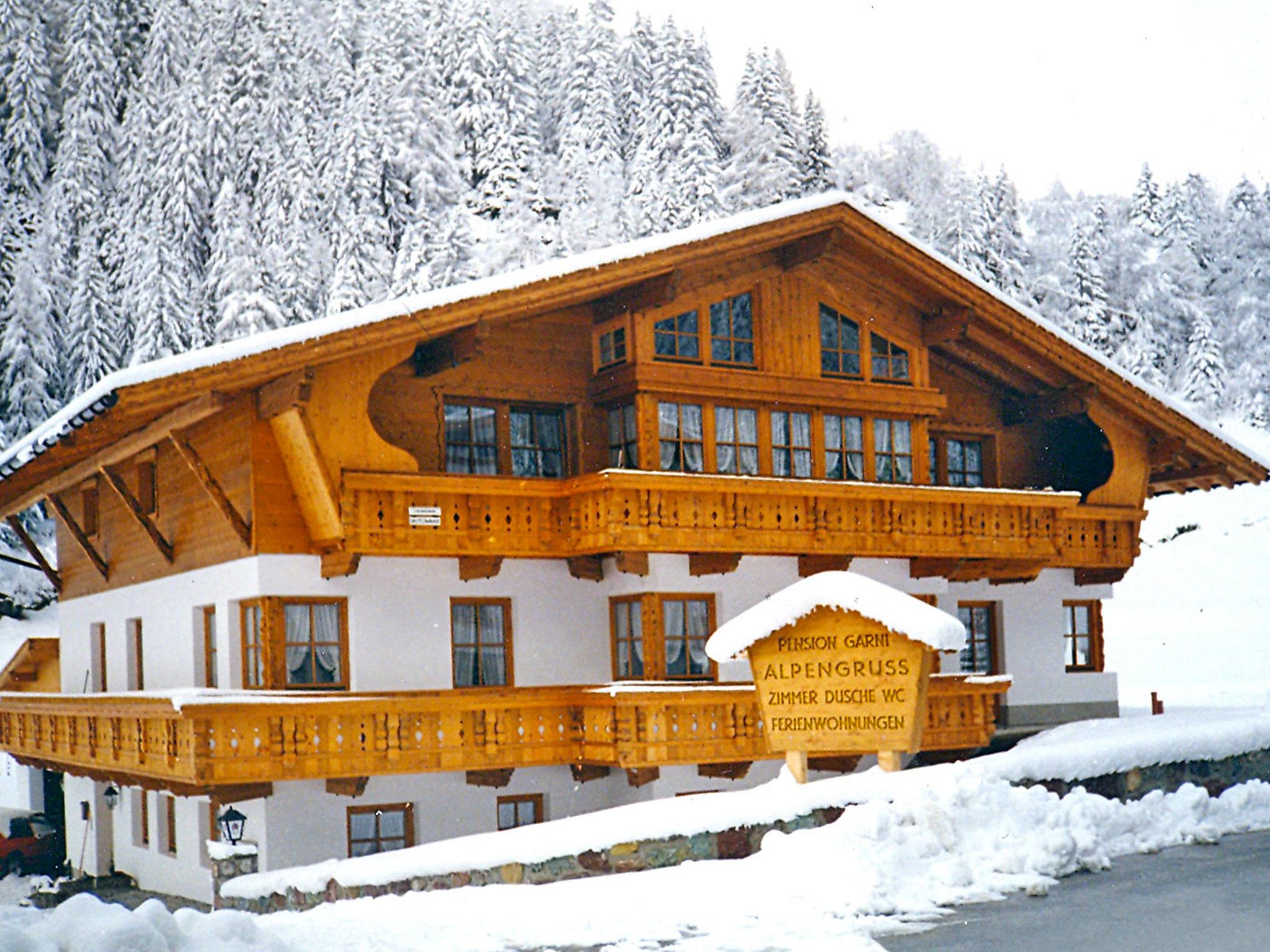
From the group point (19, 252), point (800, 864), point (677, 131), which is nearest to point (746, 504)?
point (800, 864)

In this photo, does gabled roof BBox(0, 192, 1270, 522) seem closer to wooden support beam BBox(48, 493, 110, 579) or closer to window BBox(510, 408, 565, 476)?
wooden support beam BBox(48, 493, 110, 579)

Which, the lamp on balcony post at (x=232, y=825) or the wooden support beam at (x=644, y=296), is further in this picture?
the wooden support beam at (x=644, y=296)

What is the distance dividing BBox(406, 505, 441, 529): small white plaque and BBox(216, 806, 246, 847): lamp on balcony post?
4.48m

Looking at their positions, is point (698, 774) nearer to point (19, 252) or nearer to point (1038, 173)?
point (19, 252)

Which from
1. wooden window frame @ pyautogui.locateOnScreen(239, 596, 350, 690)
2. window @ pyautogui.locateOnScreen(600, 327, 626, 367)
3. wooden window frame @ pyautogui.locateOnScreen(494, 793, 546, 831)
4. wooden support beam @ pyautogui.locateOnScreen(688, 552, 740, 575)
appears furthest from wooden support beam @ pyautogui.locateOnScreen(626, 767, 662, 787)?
window @ pyautogui.locateOnScreen(600, 327, 626, 367)

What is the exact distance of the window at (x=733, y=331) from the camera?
24.6m

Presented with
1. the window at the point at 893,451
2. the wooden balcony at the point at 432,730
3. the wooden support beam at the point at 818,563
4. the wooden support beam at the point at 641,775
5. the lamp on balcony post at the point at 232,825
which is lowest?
the lamp on balcony post at the point at 232,825

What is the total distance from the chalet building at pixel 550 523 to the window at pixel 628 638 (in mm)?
66

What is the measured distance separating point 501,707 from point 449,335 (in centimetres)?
549

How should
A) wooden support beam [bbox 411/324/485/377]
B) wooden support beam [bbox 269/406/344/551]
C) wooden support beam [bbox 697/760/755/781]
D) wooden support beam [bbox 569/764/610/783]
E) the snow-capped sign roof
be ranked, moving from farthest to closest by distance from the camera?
wooden support beam [bbox 569/764/610/783] → wooden support beam [bbox 697/760/755/781] → wooden support beam [bbox 411/324/485/377] → wooden support beam [bbox 269/406/344/551] → the snow-capped sign roof

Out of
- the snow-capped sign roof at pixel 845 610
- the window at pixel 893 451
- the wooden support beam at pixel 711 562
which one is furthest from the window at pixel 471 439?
the snow-capped sign roof at pixel 845 610

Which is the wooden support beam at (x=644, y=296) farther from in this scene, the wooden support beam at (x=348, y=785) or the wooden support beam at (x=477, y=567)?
the wooden support beam at (x=348, y=785)

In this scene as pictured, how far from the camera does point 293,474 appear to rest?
69.8 ft

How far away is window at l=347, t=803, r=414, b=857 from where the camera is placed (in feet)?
71.1
